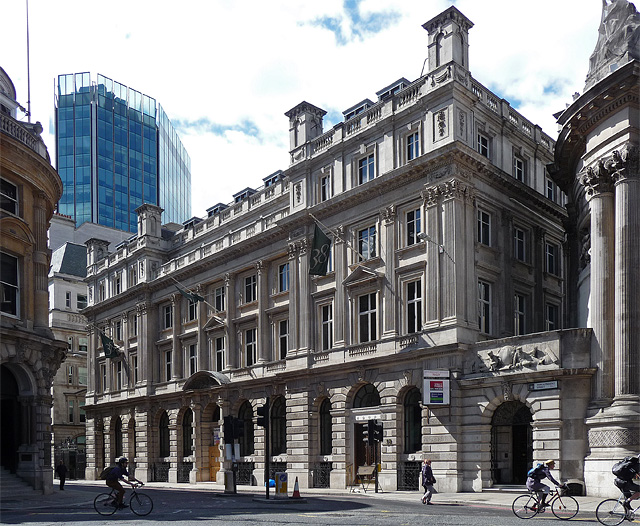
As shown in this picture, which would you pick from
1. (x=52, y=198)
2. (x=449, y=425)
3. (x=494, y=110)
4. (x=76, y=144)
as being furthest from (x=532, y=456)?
(x=76, y=144)

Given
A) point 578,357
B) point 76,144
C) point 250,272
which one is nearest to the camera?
point 578,357

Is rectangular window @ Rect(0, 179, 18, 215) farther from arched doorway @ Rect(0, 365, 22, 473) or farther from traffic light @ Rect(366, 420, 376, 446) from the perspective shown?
traffic light @ Rect(366, 420, 376, 446)

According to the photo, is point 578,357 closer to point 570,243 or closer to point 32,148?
point 570,243

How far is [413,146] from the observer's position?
40.7 meters

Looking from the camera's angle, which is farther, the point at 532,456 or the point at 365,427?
the point at 365,427

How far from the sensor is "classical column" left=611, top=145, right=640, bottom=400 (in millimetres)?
30203

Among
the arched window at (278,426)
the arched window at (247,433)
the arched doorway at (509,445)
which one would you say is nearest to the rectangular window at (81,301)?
the arched window at (247,433)

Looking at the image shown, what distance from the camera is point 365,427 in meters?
41.1

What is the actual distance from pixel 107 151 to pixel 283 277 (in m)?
103

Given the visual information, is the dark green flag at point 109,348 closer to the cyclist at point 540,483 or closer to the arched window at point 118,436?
the arched window at point 118,436

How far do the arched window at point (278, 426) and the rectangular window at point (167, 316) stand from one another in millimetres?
15008

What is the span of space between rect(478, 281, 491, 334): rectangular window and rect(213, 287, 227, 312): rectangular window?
20.6 metres

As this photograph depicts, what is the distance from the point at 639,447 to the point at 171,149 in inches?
5706

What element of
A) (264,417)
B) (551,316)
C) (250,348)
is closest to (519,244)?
(551,316)
